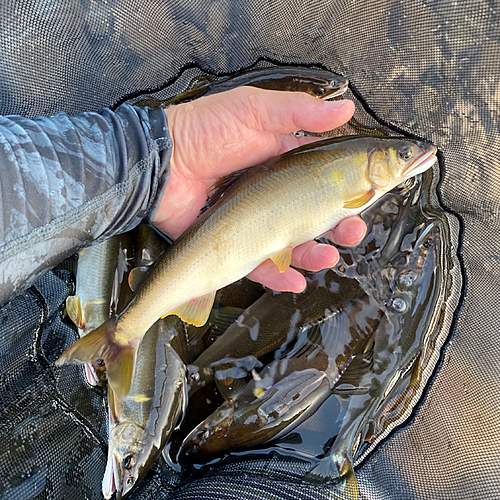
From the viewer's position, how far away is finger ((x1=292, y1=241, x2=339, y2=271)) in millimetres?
1761

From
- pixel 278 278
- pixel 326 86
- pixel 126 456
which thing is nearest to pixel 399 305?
pixel 278 278

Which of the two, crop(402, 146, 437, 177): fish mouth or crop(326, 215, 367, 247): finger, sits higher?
crop(402, 146, 437, 177): fish mouth

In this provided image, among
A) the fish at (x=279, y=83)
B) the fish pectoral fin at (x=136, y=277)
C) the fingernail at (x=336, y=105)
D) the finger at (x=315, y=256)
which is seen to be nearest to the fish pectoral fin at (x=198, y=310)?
the fish pectoral fin at (x=136, y=277)

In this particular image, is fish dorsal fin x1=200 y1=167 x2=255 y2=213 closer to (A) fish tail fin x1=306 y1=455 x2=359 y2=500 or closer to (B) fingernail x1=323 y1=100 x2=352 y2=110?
(B) fingernail x1=323 y1=100 x2=352 y2=110

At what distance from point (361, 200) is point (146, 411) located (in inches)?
50.8

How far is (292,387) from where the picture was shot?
6.21 ft

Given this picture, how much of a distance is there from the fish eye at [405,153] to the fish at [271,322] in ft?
2.15

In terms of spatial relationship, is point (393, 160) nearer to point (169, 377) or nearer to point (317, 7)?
point (317, 7)

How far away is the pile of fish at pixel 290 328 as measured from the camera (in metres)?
1.58

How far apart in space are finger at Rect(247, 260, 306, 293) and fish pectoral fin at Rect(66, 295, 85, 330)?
2.73 feet

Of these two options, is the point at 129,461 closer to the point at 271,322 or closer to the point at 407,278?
the point at 271,322

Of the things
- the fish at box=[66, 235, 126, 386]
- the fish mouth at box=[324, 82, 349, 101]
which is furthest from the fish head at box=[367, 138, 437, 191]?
the fish at box=[66, 235, 126, 386]

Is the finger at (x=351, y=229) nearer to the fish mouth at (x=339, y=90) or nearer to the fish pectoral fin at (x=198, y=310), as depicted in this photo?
the fish pectoral fin at (x=198, y=310)

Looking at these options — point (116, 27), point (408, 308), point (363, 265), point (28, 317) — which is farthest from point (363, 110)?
point (28, 317)
